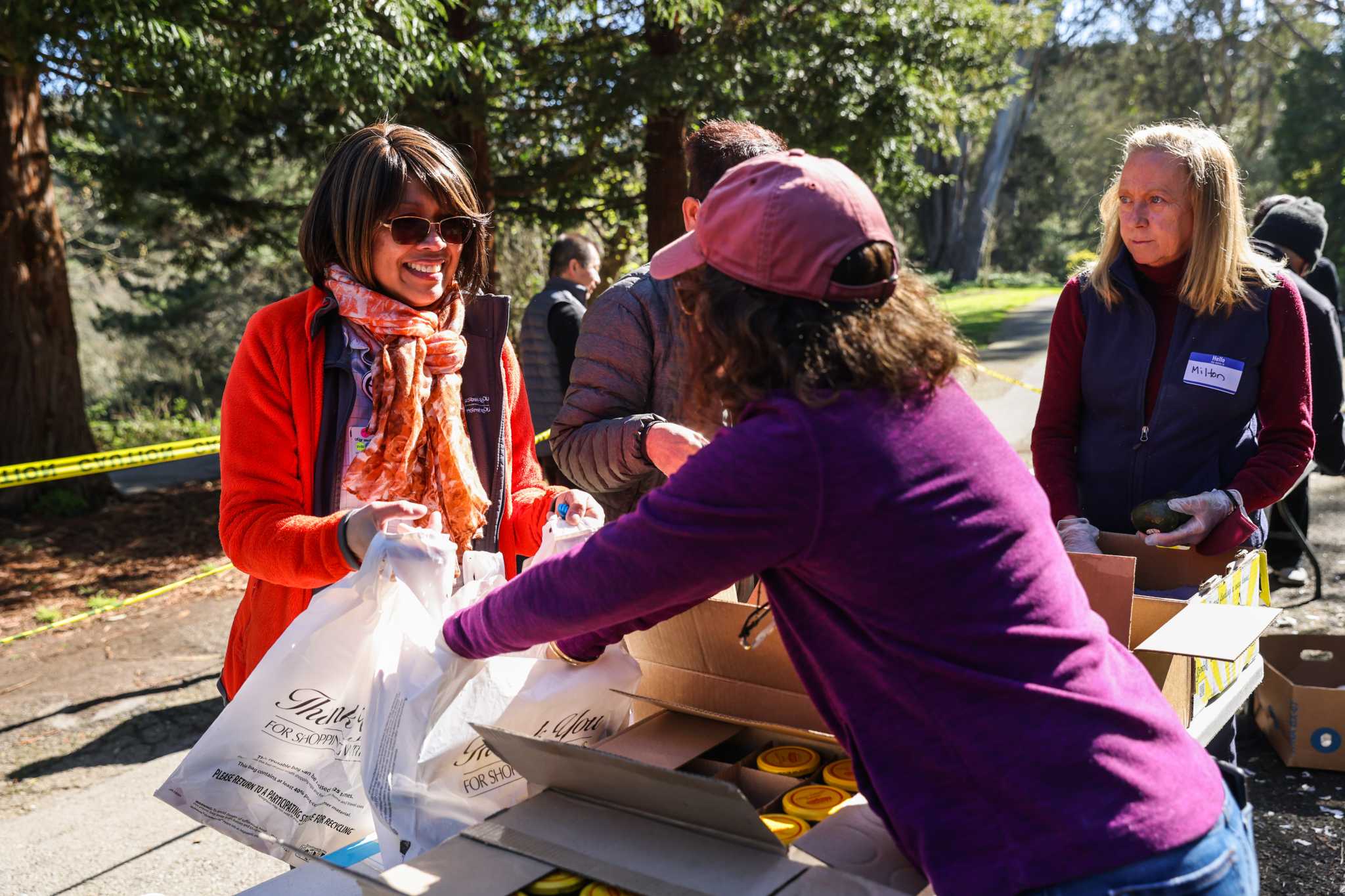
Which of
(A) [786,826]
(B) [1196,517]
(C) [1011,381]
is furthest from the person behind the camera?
(C) [1011,381]

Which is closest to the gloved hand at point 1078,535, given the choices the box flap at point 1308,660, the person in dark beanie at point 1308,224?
the box flap at point 1308,660

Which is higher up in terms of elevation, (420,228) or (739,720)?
(420,228)

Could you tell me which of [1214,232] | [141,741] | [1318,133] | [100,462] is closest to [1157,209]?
[1214,232]

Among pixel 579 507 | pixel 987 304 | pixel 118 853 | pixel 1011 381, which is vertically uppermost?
pixel 579 507

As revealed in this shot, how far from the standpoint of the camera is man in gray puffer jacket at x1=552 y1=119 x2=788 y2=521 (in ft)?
7.73

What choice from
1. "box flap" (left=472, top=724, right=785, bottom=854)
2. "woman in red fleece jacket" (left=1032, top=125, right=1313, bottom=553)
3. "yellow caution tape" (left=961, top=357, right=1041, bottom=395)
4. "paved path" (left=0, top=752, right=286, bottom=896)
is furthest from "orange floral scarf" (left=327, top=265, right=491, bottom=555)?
"yellow caution tape" (left=961, top=357, right=1041, bottom=395)

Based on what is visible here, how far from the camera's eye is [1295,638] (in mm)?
4160

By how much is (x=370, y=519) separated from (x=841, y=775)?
84 cm

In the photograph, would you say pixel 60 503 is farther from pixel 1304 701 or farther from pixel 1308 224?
pixel 1308 224

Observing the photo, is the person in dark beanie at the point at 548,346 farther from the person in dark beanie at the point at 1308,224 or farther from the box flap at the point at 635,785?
the box flap at the point at 635,785

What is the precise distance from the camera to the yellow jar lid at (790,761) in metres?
1.62

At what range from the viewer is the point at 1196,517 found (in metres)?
2.45

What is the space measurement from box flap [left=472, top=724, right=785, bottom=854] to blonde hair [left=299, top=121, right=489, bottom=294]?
975 millimetres

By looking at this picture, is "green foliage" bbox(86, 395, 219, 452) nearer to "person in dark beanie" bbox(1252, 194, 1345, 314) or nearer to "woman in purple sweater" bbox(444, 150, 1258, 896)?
"person in dark beanie" bbox(1252, 194, 1345, 314)
